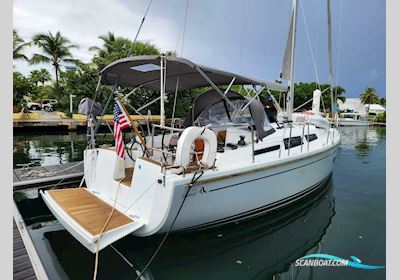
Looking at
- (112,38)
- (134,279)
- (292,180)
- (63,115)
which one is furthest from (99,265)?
(112,38)

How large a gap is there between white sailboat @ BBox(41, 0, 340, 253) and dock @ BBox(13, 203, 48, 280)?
469mm

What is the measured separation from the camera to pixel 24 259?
3305 millimetres

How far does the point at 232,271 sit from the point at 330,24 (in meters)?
8.20

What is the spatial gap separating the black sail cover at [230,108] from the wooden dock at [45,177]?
10.5ft

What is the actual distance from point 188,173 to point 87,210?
5.39 ft

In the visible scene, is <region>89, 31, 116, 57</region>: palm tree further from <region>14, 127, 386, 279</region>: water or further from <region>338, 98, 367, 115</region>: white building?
<region>338, 98, 367, 115</region>: white building

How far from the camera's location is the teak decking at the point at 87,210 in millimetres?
3498

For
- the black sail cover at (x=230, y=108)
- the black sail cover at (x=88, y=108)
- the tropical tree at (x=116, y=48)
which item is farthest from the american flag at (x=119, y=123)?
the tropical tree at (x=116, y=48)

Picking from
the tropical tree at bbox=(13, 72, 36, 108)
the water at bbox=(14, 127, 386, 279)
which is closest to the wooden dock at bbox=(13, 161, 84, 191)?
the water at bbox=(14, 127, 386, 279)

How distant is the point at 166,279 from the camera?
11.3 feet

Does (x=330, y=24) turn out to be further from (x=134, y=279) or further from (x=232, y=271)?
(x=134, y=279)

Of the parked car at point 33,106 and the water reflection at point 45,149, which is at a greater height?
the parked car at point 33,106

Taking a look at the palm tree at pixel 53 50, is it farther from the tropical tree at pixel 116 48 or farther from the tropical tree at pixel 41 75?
the tropical tree at pixel 41 75

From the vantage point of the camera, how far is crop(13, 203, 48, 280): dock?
119 inches
